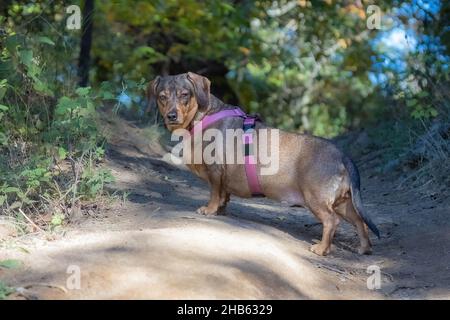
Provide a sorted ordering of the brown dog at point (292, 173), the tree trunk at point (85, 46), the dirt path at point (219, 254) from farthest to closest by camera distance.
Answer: the tree trunk at point (85, 46) < the brown dog at point (292, 173) < the dirt path at point (219, 254)

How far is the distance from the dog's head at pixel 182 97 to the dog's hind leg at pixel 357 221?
1.53 metres

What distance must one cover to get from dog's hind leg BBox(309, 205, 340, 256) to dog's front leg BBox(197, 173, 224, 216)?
87 cm

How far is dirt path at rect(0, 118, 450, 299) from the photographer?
15.6ft

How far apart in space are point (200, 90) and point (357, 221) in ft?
6.01

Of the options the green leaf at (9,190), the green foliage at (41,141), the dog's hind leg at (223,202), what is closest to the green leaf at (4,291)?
the green foliage at (41,141)

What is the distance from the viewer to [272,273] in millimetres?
5152

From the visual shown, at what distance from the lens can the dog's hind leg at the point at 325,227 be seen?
648 centimetres

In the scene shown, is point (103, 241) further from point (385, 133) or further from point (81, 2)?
point (385, 133)

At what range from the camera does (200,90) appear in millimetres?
7008

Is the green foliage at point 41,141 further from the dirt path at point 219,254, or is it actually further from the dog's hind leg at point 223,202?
the dog's hind leg at point 223,202

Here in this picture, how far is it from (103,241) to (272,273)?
129 centimetres

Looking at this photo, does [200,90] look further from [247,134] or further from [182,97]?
[247,134]

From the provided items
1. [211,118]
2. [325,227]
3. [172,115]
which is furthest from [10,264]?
[325,227]

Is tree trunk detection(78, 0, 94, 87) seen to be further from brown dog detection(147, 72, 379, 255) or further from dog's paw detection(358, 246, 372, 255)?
dog's paw detection(358, 246, 372, 255)
